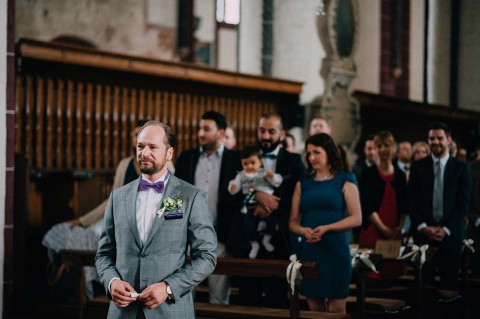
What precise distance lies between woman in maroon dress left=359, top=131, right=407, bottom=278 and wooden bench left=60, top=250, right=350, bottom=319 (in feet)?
6.48

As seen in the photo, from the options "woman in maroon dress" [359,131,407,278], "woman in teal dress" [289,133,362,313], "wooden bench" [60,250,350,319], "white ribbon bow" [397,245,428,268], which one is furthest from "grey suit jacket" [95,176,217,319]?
"woman in maroon dress" [359,131,407,278]

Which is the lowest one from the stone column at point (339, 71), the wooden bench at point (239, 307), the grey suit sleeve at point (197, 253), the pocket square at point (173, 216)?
the wooden bench at point (239, 307)

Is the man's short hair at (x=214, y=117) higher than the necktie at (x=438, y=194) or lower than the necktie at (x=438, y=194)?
higher

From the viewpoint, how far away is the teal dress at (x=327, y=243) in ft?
→ 19.7

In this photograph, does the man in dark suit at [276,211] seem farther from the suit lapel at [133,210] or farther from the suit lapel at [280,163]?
the suit lapel at [133,210]

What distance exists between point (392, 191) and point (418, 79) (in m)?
10.1

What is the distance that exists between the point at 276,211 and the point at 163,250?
101 inches

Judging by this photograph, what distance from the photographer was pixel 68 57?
906 centimetres

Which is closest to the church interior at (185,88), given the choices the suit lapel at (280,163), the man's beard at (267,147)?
the suit lapel at (280,163)

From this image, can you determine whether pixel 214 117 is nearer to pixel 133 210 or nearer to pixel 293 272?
pixel 293 272

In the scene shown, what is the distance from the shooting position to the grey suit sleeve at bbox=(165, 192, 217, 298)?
3918 millimetres

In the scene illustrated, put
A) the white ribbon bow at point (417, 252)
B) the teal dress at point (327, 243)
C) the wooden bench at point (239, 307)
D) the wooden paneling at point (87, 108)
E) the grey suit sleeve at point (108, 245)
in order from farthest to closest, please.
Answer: the wooden paneling at point (87, 108)
the white ribbon bow at point (417, 252)
the teal dress at point (327, 243)
the wooden bench at point (239, 307)
the grey suit sleeve at point (108, 245)

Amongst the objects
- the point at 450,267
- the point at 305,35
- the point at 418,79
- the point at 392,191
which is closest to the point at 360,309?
the point at 450,267

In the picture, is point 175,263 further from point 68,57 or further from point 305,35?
point 305,35
